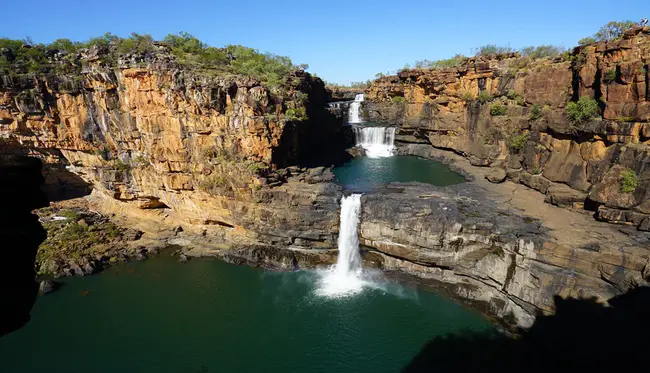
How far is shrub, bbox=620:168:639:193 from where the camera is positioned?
1827cm

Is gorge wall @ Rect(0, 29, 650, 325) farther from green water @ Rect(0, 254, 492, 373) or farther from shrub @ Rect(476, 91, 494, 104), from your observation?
green water @ Rect(0, 254, 492, 373)

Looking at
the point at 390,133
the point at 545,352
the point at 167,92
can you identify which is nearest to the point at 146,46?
the point at 167,92

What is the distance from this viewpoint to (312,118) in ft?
116

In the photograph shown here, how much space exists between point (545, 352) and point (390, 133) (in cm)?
3031

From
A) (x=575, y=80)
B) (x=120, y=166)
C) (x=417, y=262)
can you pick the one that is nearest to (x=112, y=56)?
(x=120, y=166)

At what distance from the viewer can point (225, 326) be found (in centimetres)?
1870

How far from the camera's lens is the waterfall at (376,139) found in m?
42.3

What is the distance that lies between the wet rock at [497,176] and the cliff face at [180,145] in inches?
531

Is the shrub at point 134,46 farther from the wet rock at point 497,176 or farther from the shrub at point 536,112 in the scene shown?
the shrub at point 536,112

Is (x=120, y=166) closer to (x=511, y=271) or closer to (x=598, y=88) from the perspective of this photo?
(x=511, y=271)

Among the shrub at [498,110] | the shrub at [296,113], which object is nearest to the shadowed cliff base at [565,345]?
the shrub at [296,113]

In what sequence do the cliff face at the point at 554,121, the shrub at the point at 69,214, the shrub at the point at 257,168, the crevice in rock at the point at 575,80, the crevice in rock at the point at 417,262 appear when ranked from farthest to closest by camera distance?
1. the shrub at the point at 69,214
2. the crevice in rock at the point at 575,80
3. the shrub at the point at 257,168
4. the crevice in rock at the point at 417,262
5. the cliff face at the point at 554,121

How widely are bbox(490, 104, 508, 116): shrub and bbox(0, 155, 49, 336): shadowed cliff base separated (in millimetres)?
33858

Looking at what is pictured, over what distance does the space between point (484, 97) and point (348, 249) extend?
73.5ft
